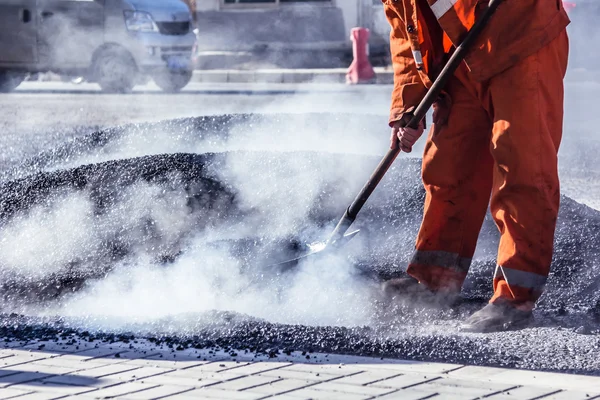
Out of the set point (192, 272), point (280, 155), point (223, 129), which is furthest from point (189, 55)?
point (192, 272)

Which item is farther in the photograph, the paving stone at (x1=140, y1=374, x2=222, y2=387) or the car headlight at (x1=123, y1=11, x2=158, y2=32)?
the car headlight at (x1=123, y1=11, x2=158, y2=32)

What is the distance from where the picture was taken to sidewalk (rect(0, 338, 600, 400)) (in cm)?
281

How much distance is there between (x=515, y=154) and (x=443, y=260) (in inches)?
24.4

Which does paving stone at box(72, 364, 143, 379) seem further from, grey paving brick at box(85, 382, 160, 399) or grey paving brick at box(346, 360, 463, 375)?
grey paving brick at box(346, 360, 463, 375)

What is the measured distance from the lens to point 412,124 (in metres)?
3.97

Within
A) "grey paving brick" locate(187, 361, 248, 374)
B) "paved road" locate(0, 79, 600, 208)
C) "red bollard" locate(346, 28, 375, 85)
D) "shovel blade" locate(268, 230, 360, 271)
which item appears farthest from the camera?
"red bollard" locate(346, 28, 375, 85)

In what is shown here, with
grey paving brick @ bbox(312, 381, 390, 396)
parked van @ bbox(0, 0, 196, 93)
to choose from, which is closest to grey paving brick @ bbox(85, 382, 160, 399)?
grey paving brick @ bbox(312, 381, 390, 396)

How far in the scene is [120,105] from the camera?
12039mm

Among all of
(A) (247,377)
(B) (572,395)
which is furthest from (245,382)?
(B) (572,395)

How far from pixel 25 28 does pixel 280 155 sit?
29.0ft

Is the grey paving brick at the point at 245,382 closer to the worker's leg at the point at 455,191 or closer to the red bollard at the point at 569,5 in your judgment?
the worker's leg at the point at 455,191

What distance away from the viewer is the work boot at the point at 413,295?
402 centimetres

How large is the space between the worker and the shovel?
0.11 feet

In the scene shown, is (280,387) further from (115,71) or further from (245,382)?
(115,71)
